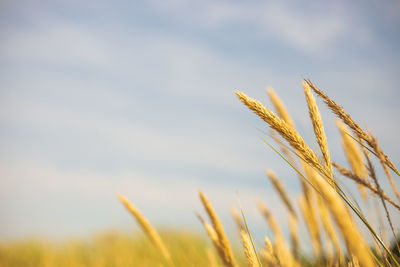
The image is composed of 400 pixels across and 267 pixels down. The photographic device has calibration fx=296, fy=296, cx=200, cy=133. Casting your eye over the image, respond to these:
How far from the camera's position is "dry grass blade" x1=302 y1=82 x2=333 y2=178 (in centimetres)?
110

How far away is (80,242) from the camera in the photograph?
242 inches

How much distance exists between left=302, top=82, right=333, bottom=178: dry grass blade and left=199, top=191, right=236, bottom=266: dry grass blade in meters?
0.55

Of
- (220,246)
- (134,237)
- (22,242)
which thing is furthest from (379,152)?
(22,242)

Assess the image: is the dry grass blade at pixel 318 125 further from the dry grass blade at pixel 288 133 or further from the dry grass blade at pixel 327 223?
the dry grass blade at pixel 327 223

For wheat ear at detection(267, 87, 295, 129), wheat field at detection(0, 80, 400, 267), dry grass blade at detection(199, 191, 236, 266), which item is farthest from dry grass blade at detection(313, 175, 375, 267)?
wheat ear at detection(267, 87, 295, 129)

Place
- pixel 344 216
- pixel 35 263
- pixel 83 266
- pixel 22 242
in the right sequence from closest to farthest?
pixel 344 216
pixel 83 266
pixel 35 263
pixel 22 242

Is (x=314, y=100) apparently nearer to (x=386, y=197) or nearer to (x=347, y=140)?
(x=386, y=197)

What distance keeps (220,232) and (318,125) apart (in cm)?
66

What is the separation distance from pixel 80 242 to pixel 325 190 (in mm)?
6551

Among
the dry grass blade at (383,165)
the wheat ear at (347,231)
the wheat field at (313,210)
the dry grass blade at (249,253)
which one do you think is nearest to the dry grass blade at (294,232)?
the wheat field at (313,210)

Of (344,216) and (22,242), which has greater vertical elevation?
(22,242)

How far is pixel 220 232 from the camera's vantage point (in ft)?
4.53

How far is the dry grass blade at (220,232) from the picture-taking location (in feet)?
4.48

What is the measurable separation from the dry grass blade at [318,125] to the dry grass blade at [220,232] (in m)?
0.55
